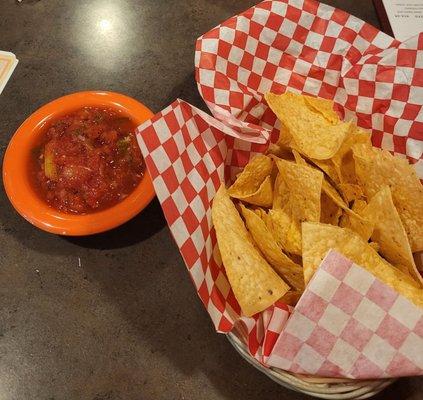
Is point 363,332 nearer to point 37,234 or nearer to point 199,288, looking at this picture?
point 199,288

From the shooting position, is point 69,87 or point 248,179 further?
point 69,87

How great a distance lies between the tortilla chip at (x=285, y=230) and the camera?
1201mm

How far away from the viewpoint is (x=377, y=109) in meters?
1.44

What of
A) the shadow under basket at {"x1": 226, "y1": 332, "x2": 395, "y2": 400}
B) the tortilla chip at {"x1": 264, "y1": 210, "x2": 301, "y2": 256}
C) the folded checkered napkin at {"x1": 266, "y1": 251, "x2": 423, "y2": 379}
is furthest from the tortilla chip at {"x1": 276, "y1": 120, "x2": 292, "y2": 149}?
the shadow under basket at {"x1": 226, "y1": 332, "x2": 395, "y2": 400}

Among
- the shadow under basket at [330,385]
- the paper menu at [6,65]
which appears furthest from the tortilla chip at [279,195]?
the paper menu at [6,65]

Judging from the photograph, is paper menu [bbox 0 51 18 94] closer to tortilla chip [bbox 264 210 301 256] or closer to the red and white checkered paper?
the red and white checkered paper

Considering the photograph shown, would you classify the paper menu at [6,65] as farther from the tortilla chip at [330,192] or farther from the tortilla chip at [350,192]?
the tortilla chip at [350,192]

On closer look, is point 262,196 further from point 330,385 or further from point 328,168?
point 330,385

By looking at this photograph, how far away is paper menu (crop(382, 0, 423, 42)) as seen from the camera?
67.9 inches

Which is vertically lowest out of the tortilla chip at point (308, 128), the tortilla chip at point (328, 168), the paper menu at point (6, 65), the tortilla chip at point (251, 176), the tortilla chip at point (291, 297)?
the paper menu at point (6, 65)

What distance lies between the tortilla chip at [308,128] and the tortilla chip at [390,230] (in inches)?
7.2

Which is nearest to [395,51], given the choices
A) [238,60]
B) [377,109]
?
[377,109]

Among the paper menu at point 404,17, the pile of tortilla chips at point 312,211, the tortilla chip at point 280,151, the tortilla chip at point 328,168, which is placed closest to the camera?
the pile of tortilla chips at point 312,211

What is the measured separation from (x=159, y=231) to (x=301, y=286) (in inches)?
20.1
